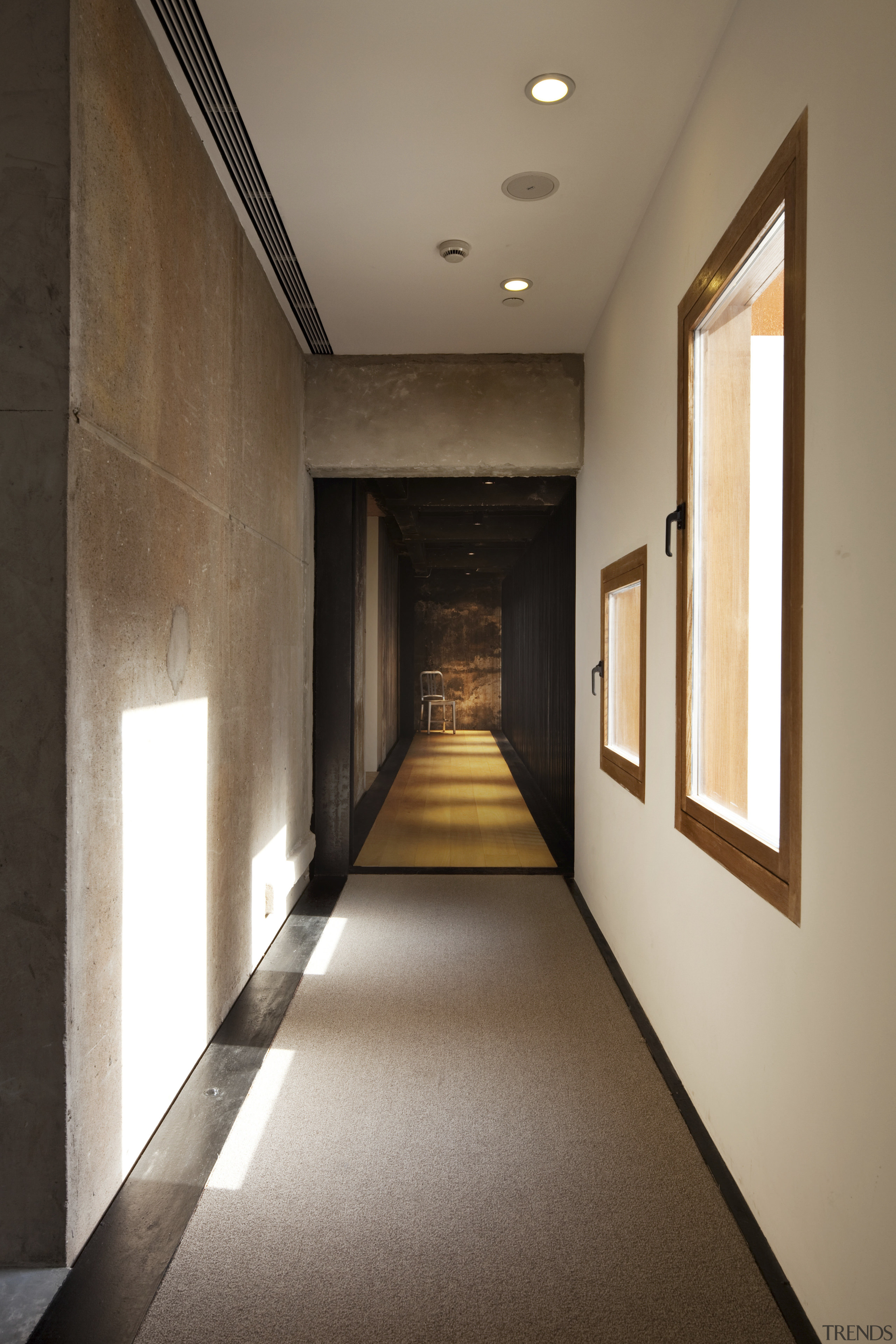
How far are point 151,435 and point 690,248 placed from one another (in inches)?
68.6

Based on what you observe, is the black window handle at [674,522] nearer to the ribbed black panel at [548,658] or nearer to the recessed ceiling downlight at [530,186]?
the recessed ceiling downlight at [530,186]

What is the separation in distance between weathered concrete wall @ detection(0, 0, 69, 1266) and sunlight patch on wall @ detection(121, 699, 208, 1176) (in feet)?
→ 1.03

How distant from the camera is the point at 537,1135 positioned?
2.38 meters

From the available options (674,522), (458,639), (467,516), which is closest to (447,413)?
(674,522)

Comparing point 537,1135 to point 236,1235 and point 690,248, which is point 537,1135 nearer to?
point 236,1235

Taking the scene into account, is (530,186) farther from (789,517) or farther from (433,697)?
(433,697)

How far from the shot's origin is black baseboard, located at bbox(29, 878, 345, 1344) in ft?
5.51

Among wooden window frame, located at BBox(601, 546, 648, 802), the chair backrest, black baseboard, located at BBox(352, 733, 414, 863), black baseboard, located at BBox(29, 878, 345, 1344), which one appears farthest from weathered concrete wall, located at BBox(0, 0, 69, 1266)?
the chair backrest

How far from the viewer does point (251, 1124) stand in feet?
7.98

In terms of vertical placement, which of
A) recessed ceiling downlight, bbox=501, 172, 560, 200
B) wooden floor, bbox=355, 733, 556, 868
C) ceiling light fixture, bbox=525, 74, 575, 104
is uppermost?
recessed ceiling downlight, bbox=501, 172, 560, 200

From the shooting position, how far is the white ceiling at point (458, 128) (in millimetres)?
2258

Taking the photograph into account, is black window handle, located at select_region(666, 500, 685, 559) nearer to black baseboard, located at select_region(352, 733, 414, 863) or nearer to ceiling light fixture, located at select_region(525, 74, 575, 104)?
ceiling light fixture, located at select_region(525, 74, 575, 104)

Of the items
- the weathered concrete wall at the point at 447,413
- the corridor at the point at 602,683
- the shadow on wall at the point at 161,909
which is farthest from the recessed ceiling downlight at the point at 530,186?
the shadow on wall at the point at 161,909

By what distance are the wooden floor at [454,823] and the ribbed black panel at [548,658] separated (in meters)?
0.35
